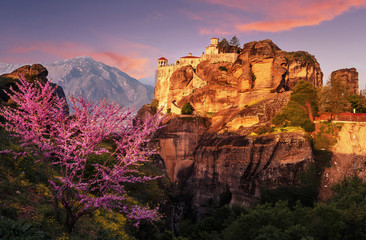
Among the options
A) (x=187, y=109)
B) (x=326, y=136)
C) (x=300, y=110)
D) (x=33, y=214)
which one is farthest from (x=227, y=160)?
(x=33, y=214)

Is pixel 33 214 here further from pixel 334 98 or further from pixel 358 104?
pixel 358 104

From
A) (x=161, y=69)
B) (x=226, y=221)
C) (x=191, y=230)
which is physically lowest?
(x=191, y=230)

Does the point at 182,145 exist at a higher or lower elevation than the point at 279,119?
lower

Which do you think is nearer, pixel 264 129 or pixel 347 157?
pixel 347 157

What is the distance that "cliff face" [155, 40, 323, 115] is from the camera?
2702 inches

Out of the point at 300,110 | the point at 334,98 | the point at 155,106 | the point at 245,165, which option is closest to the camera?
the point at 300,110

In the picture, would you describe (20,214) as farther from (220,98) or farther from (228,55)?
(228,55)

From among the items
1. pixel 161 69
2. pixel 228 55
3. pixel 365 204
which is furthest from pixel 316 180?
pixel 161 69

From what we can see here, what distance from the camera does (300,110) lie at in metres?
50.7

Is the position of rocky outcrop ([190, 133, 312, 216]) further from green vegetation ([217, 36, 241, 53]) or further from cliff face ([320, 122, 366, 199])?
green vegetation ([217, 36, 241, 53])

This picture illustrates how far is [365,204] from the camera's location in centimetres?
3198

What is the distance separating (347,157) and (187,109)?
42091 mm

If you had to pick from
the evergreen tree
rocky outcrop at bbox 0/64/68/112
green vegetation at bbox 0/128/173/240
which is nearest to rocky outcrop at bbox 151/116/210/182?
the evergreen tree

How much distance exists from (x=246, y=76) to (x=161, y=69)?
4511cm
